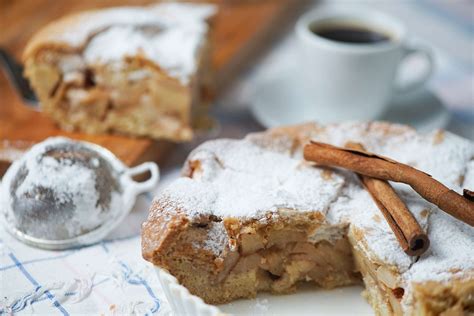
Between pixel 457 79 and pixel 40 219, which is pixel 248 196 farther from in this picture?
pixel 457 79

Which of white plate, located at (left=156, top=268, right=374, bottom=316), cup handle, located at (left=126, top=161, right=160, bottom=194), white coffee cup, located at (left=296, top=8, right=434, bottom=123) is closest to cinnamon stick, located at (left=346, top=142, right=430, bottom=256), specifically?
white plate, located at (left=156, top=268, right=374, bottom=316)

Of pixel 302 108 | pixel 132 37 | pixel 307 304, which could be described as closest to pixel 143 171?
pixel 132 37


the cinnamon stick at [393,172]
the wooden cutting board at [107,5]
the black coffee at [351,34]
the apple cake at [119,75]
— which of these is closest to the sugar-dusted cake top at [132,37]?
the apple cake at [119,75]

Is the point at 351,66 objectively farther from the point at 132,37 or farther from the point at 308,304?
the point at 308,304

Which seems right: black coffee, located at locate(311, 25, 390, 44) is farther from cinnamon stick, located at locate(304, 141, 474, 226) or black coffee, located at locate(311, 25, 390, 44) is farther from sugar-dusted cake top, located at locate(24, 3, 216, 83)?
cinnamon stick, located at locate(304, 141, 474, 226)

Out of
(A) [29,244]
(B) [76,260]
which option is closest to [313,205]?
(B) [76,260]

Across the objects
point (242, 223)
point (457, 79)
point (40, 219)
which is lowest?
point (457, 79)
